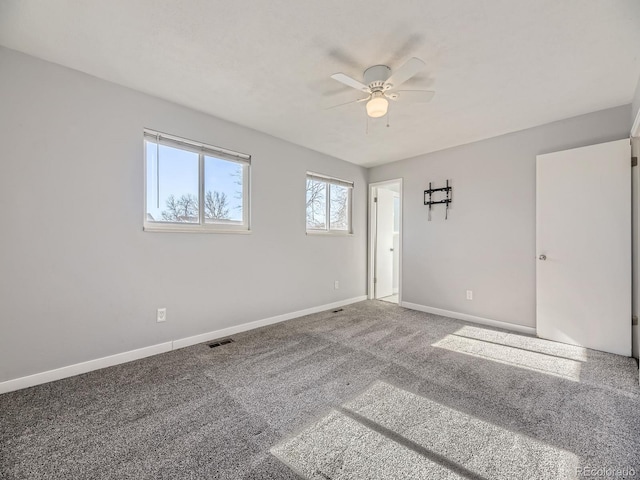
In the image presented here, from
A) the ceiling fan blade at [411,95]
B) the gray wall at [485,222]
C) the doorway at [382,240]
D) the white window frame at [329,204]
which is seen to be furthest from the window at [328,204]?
the ceiling fan blade at [411,95]

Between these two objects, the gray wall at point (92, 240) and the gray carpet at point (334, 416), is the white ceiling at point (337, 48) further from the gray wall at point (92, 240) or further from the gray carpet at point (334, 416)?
the gray carpet at point (334, 416)

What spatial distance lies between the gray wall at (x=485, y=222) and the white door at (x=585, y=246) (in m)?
0.18

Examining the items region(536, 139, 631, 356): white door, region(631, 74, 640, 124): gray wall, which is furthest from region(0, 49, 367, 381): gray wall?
region(631, 74, 640, 124): gray wall

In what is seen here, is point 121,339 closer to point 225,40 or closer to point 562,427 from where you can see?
point 225,40

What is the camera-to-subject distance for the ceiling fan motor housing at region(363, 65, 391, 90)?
82.9 inches

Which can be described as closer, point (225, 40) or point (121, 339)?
point (225, 40)

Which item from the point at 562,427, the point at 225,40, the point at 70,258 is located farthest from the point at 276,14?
the point at 562,427

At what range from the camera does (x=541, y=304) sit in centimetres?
316

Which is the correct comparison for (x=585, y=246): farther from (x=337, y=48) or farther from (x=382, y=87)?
(x=337, y=48)

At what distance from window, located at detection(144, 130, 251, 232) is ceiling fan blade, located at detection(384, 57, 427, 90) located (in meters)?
1.95

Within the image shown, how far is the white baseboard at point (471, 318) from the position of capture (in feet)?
11.0

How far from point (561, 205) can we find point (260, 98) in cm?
337

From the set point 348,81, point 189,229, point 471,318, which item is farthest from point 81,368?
point 471,318

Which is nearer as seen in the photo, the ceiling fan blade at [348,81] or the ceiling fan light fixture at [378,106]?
the ceiling fan blade at [348,81]
